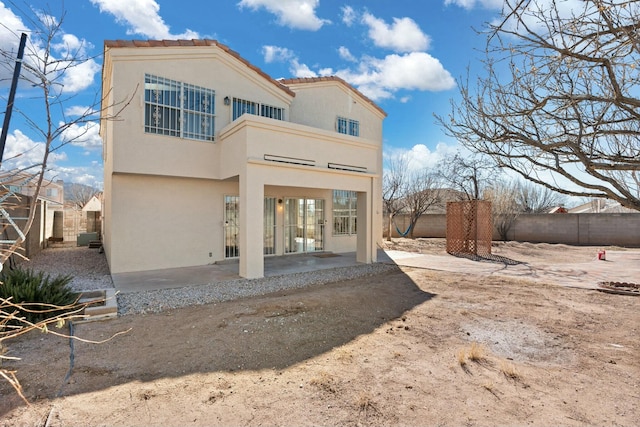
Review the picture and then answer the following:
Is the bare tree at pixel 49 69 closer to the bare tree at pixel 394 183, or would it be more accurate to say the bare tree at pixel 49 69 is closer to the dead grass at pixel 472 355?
the dead grass at pixel 472 355

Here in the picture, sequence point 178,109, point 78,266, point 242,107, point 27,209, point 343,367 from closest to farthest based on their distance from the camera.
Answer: point 343,367, point 178,109, point 78,266, point 27,209, point 242,107

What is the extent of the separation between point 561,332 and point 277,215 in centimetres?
1012

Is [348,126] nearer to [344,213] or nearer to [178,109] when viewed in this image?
[344,213]

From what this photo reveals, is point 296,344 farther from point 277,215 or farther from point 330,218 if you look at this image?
point 330,218

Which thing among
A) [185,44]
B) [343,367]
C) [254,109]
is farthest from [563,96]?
[185,44]

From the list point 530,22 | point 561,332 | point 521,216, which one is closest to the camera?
point 530,22

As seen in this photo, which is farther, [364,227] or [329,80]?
[329,80]

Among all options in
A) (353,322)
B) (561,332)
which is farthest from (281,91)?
(561,332)

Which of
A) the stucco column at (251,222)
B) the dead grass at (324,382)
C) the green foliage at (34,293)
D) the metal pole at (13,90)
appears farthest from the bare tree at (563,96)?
the green foliage at (34,293)

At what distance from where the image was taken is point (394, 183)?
947 inches

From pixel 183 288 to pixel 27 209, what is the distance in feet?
27.4

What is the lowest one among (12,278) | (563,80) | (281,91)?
(12,278)

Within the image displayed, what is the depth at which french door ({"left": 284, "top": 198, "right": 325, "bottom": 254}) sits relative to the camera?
46.8 feet

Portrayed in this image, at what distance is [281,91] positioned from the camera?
44.1 feet
